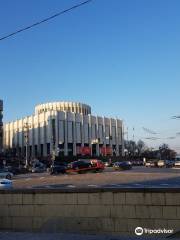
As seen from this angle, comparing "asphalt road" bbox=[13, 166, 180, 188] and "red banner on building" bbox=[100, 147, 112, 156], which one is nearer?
"asphalt road" bbox=[13, 166, 180, 188]

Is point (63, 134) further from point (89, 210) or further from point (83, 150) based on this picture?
point (89, 210)

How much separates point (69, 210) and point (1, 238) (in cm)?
365

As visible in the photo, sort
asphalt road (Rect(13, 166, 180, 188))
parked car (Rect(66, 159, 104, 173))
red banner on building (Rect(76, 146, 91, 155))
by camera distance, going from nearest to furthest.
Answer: asphalt road (Rect(13, 166, 180, 188))
parked car (Rect(66, 159, 104, 173))
red banner on building (Rect(76, 146, 91, 155))

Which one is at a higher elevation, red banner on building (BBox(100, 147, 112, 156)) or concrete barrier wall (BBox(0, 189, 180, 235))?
red banner on building (BBox(100, 147, 112, 156))

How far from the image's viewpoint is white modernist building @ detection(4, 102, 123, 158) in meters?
161

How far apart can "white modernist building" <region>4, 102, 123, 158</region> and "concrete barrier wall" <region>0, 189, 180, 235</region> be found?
137 meters

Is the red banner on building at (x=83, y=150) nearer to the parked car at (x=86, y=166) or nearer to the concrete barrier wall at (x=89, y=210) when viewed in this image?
the parked car at (x=86, y=166)

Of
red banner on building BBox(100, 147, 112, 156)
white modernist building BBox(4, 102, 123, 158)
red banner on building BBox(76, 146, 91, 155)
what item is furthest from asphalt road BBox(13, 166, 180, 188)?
red banner on building BBox(100, 147, 112, 156)

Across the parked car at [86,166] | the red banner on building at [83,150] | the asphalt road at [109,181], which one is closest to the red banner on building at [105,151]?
the red banner on building at [83,150]

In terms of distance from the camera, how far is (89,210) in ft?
49.3

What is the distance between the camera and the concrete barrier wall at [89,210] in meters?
14.2

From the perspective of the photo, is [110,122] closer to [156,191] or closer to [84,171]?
[84,171]

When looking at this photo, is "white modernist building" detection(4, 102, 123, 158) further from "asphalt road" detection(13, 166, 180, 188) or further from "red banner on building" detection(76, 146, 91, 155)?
"asphalt road" detection(13, 166, 180, 188)

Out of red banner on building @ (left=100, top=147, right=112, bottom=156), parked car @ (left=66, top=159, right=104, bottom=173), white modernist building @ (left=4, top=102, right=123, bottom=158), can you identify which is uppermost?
white modernist building @ (left=4, top=102, right=123, bottom=158)
